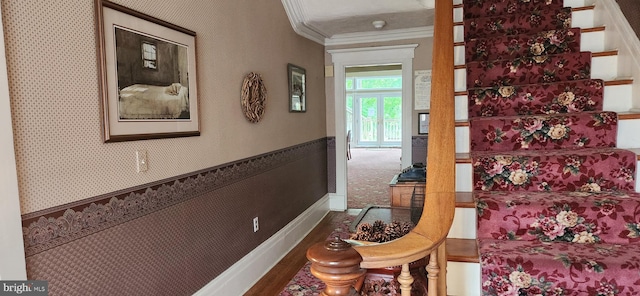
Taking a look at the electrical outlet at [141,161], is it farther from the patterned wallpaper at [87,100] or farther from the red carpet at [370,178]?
the red carpet at [370,178]

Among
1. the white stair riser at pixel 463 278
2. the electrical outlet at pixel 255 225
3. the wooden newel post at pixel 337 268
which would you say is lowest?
the electrical outlet at pixel 255 225

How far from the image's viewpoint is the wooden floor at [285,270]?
9.15 feet

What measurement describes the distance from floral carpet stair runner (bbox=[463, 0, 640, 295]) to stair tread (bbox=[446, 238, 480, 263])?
43 mm

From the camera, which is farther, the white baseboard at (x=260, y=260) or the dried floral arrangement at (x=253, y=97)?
the dried floral arrangement at (x=253, y=97)

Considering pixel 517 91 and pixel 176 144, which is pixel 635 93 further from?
pixel 176 144

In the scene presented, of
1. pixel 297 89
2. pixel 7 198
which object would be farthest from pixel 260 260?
pixel 7 198

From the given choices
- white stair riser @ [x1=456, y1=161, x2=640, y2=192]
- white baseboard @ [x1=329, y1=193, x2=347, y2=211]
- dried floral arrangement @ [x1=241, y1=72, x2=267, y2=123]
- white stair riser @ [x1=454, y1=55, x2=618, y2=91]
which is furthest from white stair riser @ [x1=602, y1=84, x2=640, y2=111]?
white baseboard @ [x1=329, y1=193, x2=347, y2=211]

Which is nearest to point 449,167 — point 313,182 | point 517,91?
point 517,91

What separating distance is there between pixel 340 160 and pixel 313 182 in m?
0.64

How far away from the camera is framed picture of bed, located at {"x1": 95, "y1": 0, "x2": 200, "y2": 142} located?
5.33 feet

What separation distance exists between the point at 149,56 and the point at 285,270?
6.63ft

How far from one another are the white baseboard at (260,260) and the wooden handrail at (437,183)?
5.53 feet

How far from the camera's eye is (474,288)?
57.9 inches

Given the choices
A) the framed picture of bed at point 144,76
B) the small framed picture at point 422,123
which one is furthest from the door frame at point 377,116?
the framed picture of bed at point 144,76
